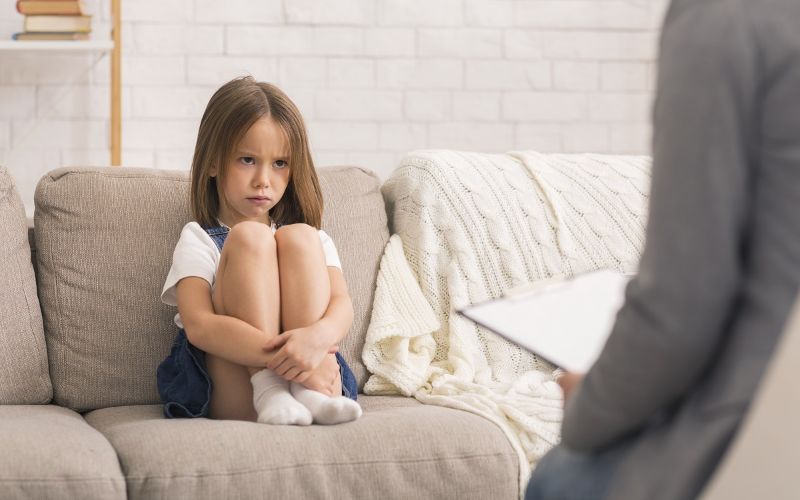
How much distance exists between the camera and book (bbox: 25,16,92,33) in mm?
2783

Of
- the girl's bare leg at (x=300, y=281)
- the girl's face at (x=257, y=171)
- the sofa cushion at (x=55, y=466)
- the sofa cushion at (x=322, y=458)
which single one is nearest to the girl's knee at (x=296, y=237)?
the girl's bare leg at (x=300, y=281)

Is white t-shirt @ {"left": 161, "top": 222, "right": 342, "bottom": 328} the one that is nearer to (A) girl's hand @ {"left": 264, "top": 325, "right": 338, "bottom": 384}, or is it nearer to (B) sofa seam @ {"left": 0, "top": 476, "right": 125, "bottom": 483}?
(A) girl's hand @ {"left": 264, "top": 325, "right": 338, "bottom": 384}

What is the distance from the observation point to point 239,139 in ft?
6.35

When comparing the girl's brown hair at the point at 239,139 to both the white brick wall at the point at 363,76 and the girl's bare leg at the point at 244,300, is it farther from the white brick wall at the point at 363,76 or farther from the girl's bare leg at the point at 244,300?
the white brick wall at the point at 363,76

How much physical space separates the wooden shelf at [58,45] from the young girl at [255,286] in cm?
96

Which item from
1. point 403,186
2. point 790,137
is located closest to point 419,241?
point 403,186

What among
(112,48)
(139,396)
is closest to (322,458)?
(139,396)

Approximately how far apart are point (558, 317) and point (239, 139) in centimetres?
110

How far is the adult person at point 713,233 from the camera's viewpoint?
0.77 meters

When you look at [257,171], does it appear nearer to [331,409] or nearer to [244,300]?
[244,300]

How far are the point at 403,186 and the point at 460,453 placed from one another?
807mm

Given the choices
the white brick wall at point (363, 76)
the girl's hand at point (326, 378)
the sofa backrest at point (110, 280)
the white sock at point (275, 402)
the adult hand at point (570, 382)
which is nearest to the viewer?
the adult hand at point (570, 382)

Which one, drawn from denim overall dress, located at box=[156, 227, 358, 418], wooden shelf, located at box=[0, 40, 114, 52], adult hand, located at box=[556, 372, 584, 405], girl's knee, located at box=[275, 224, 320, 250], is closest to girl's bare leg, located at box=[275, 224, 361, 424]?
girl's knee, located at box=[275, 224, 320, 250]

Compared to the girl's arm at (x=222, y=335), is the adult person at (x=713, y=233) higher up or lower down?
higher up
